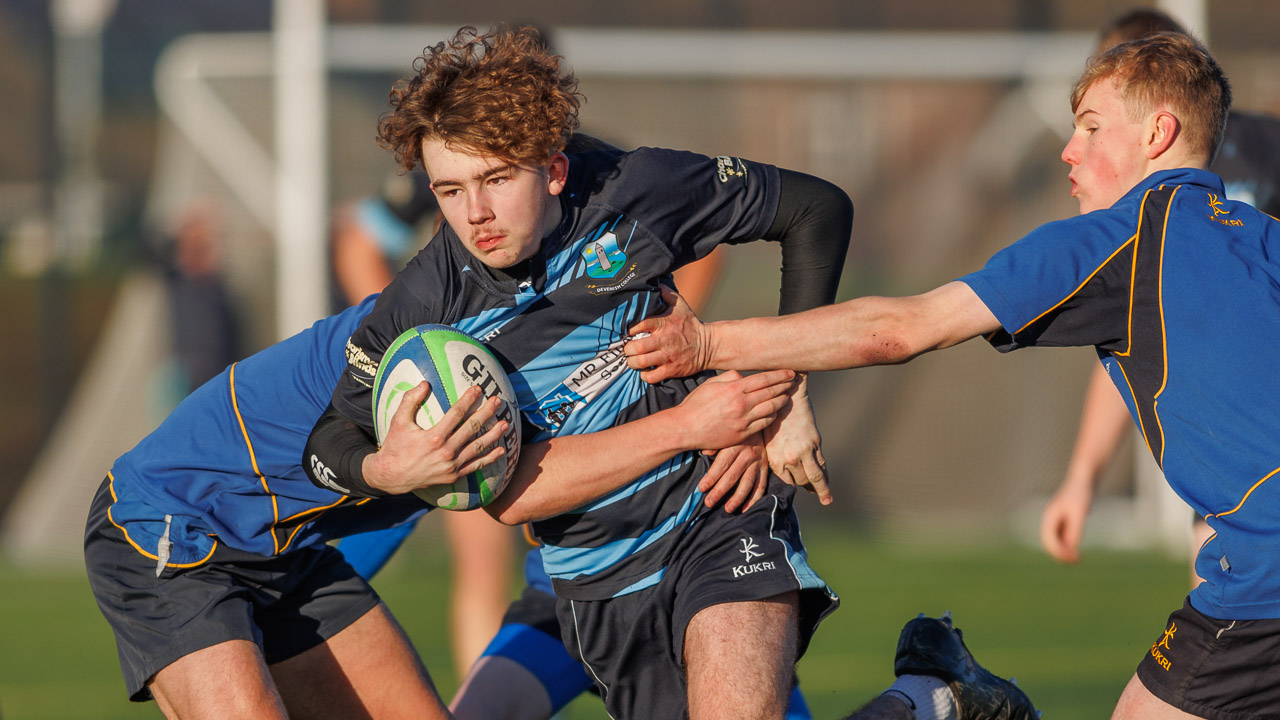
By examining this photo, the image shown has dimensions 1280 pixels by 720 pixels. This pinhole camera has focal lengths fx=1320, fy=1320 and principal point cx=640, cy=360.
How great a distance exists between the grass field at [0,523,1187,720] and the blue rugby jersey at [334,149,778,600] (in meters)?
3.24

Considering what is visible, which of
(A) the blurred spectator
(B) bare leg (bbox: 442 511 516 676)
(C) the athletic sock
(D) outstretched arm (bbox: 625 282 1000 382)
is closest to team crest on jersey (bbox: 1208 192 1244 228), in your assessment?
(D) outstretched arm (bbox: 625 282 1000 382)

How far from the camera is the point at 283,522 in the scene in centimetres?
379

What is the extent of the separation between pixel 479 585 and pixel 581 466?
2639 millimetres

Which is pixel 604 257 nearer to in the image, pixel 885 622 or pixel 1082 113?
pixel 1082 113

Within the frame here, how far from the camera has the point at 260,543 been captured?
3.79 meters

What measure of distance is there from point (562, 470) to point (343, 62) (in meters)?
7.72

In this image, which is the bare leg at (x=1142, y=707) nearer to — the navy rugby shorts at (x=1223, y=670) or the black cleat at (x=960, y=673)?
the navy rugby shorts at (x=1223, y=670)

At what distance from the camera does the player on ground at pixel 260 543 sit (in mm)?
3611

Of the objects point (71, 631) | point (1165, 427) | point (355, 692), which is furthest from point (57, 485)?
point (1165, 427)

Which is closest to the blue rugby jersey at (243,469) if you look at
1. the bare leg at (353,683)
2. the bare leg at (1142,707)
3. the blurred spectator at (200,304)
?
the bare leg at (353,683)

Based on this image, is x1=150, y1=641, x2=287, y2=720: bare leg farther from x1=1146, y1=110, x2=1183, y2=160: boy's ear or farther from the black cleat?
x1=1146, y1=110, x2=1183, y2=160: boy's ear

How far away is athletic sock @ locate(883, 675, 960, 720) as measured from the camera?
3.98 m

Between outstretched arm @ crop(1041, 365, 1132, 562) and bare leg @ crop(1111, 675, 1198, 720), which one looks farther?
outstretched arm @ crop(1041, 365, 1132, 562)

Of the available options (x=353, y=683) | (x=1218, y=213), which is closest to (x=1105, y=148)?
(x=1218, y=213)
